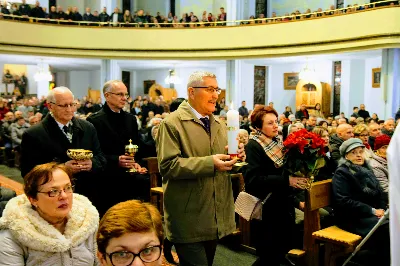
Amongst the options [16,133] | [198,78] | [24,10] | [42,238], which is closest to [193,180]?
[198,78]

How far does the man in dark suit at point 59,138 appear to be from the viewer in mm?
3201

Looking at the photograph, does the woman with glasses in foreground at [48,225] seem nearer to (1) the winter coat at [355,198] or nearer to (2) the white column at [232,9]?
(1) the winter coat at [355,198]

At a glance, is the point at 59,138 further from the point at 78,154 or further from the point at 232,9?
the point at 232,9

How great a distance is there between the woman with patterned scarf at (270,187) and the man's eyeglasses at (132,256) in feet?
6.97

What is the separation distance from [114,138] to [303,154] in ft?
5.14

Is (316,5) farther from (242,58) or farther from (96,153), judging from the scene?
(96,153)

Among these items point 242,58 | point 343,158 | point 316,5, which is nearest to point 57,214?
point 343,158

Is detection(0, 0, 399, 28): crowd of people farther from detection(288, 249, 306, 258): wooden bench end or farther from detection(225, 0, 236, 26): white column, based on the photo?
detection(288, 249, 306, 258): wooden bench end

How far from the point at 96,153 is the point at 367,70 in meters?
16.4

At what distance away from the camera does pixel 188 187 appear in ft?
9.07

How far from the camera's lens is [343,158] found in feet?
14.5

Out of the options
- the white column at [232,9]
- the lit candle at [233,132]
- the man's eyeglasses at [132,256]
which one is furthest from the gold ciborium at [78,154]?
the white column at [232,9]

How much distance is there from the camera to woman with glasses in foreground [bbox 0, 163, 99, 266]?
2.10 m

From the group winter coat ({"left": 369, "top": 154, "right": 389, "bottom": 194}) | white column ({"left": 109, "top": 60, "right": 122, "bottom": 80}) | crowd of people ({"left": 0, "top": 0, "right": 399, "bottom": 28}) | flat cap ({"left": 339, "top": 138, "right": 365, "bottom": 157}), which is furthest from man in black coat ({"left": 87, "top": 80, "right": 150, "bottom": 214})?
white column ({"left": 109, "top": 60, "right": 122, "bottom": 80})
